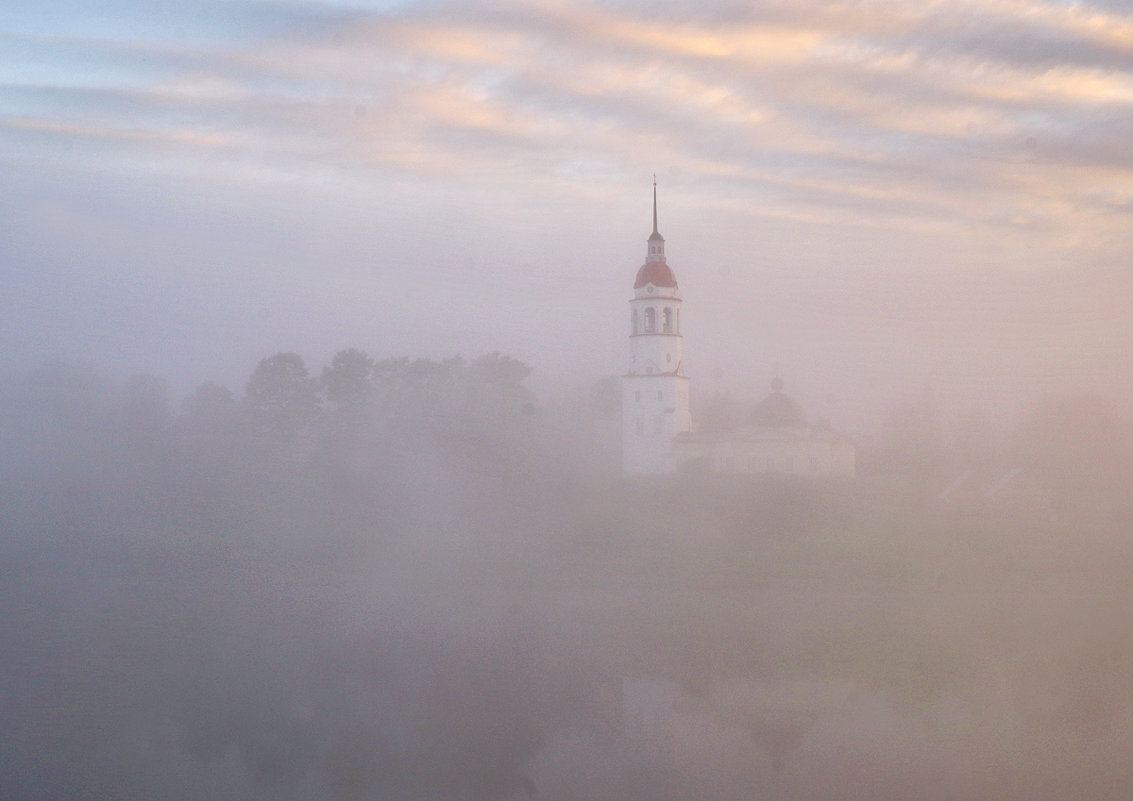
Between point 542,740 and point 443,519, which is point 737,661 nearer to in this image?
point 542,740

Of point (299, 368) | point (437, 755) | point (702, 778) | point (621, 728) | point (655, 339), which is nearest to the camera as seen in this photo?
point (702, 778)

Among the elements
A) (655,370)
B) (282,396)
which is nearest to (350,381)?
(282,396)

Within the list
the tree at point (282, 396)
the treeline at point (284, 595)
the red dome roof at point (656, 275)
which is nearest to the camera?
the treeline at point (284, 595)

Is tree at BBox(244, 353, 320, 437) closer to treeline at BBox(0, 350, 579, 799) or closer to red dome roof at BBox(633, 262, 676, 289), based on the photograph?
treeline at BBox(0, 350, 579, 799)

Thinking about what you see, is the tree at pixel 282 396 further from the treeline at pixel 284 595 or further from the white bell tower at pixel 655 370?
the white bell tower at pixel 655 370

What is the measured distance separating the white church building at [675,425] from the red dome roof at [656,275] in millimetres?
37

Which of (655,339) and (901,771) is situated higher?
(655,339)

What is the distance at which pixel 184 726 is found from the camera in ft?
65.6

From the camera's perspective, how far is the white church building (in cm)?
3866

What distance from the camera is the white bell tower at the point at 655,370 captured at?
40312 millimetres

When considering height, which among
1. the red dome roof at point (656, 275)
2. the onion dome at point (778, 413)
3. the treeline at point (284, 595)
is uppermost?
the red dome roof at point (656, 275)

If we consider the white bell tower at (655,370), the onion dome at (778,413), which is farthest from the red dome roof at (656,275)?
the onion dome at (778,413)

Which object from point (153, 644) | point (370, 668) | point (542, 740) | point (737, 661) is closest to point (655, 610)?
point (737, 661)

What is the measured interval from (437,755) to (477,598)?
39.7ft
